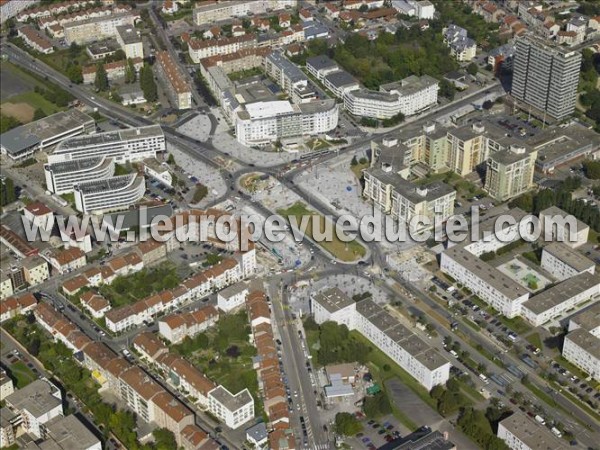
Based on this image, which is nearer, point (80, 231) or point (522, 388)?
point (522, 388)

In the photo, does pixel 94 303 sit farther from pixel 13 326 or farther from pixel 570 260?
pixel 570 260

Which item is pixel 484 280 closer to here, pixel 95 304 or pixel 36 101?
pixel 95 304

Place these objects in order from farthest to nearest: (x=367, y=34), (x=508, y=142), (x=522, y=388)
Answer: (x=367, y=34), (x=508, y=142), (x=522, y=388)

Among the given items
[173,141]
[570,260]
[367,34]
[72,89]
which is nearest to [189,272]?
[173,141]

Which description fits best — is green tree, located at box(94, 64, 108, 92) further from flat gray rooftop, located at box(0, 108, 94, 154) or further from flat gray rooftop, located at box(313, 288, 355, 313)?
flat gray rooftop, located at box(313, 288, 355, 313)

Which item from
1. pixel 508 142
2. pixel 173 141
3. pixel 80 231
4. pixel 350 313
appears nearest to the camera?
pixel 350 313

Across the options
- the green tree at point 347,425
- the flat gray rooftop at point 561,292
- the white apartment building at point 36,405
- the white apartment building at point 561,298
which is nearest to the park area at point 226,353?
the green tree at point 347,425

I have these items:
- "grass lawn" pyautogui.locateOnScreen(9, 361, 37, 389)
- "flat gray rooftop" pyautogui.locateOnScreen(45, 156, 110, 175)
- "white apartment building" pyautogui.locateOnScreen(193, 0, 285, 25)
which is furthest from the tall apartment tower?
"grass lawn" pyautogui.locateOnScreen(9, 361, 37, 389)
